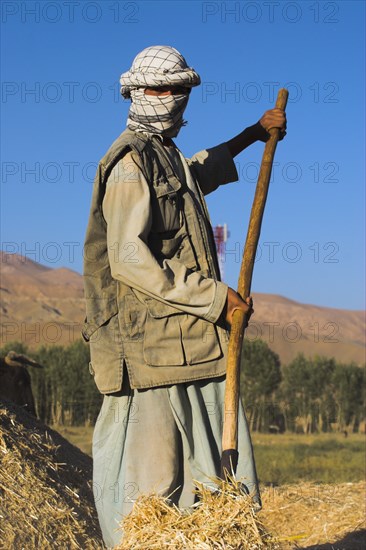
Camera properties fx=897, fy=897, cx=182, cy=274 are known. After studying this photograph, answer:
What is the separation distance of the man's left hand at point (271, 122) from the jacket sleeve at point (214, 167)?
0.59ft

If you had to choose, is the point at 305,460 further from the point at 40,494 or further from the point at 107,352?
the point at 107,352

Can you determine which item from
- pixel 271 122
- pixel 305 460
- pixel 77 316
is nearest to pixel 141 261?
pixel 271 122

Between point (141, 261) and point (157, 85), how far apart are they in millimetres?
650

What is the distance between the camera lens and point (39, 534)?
14.6ft

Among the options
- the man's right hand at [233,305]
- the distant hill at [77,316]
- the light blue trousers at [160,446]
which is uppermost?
the distant hill at [77,316]

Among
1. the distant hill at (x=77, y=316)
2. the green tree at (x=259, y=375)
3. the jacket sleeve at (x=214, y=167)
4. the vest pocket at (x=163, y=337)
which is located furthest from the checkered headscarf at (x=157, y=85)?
the distant hill at (x=77, y=316)

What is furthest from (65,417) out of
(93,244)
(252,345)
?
(93,244)

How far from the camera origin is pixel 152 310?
312 centimetres

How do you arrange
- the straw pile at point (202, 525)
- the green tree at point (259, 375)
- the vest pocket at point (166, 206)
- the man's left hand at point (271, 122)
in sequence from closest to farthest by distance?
the straw pile at point (202, 525)
the vest pocket at point (166, 206)
the man's left hand at point (271, 122)
the green tree at point (259, 375)

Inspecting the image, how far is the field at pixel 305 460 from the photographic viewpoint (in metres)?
11.4

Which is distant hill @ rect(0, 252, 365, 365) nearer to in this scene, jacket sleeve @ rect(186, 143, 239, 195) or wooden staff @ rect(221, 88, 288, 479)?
jacket sleeve @ rect(186, 143, 239, 195)

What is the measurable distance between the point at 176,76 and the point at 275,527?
406cm

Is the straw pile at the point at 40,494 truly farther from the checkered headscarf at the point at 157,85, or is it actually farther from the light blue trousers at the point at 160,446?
the checkered headscarf at the point at 157,85

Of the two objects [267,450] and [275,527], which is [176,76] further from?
[267,450]
